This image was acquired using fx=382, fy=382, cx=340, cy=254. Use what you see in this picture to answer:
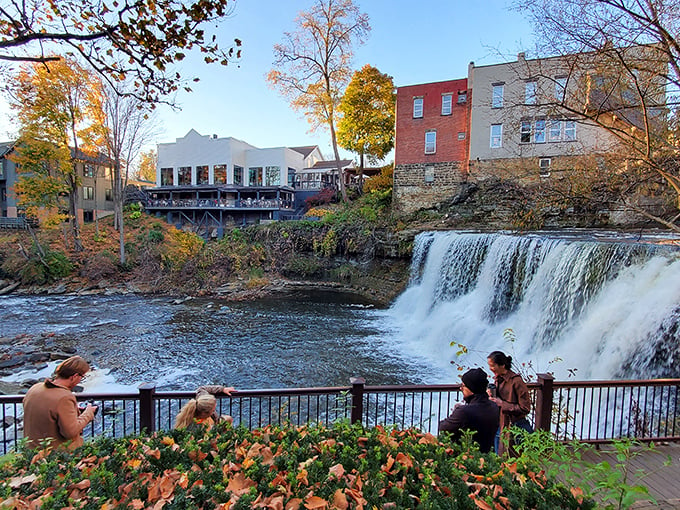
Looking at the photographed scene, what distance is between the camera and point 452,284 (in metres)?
16.0

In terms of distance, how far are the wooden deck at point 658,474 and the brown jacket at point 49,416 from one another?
5444 millimetres

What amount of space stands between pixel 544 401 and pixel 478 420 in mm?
1985

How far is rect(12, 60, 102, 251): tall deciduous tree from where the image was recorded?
74.4ft

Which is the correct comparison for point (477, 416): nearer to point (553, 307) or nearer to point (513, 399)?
point (513, 399)

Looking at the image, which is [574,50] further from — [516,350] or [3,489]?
[3,489]

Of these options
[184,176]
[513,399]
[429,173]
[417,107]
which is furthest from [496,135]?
[184,176]

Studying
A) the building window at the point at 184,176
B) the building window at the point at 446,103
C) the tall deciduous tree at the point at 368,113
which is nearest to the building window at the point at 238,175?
the building window at the point at 184,176

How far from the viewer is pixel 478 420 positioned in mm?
3828

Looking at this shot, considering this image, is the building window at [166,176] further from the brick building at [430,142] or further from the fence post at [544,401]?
the fence post at [544,401]

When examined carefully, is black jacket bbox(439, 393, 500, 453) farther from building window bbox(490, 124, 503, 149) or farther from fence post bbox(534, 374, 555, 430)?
building window bbox(490, 124, 503, 149)

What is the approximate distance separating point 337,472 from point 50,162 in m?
29.5

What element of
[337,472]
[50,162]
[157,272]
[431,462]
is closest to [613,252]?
[431,462]

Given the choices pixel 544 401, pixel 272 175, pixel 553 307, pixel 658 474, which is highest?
pixel 272 175

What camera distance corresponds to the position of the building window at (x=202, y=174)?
38344 millimetres
